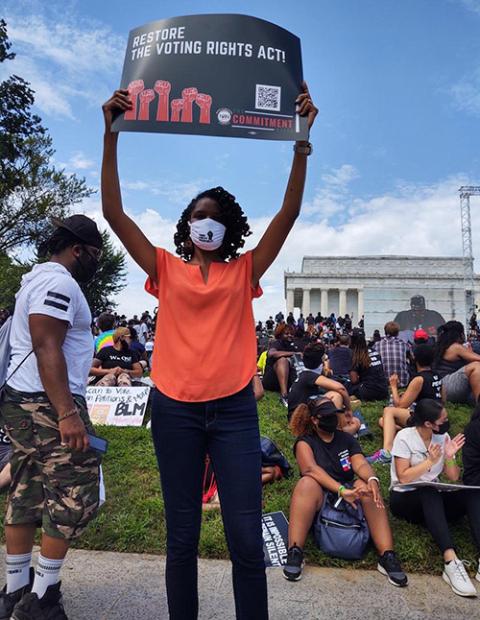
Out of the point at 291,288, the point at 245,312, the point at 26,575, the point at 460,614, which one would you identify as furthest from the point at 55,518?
the point at 291,288

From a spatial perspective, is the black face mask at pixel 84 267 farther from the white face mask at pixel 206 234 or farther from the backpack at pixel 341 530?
the backpack at pixel 341 530

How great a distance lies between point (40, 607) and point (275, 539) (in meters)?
2.03

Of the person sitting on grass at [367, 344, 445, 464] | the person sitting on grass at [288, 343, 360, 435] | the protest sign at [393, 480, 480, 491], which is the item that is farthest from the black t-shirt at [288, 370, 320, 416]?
the protest sign at [393, 480, 480, 491]

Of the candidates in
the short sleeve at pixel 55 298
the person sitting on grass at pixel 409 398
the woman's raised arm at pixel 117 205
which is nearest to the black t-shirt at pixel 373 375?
the person sitting on grass at pixel 409 398

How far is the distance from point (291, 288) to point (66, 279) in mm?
70079

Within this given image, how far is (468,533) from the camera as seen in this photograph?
4.26 metres

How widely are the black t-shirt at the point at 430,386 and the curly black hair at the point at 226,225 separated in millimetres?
4952

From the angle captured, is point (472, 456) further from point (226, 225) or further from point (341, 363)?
point (341, 363)

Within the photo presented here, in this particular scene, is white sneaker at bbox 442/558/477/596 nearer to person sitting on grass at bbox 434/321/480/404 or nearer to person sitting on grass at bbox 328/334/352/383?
person sitting on grass at bbox 434/321/480/404

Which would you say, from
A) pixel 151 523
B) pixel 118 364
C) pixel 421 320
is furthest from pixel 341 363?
pixel 421 320

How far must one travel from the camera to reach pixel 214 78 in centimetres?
235

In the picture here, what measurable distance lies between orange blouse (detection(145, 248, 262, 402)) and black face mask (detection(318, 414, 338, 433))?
2.37m

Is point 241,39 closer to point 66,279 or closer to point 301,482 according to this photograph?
point 66,279

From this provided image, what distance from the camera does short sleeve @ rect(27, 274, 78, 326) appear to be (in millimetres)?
2498
